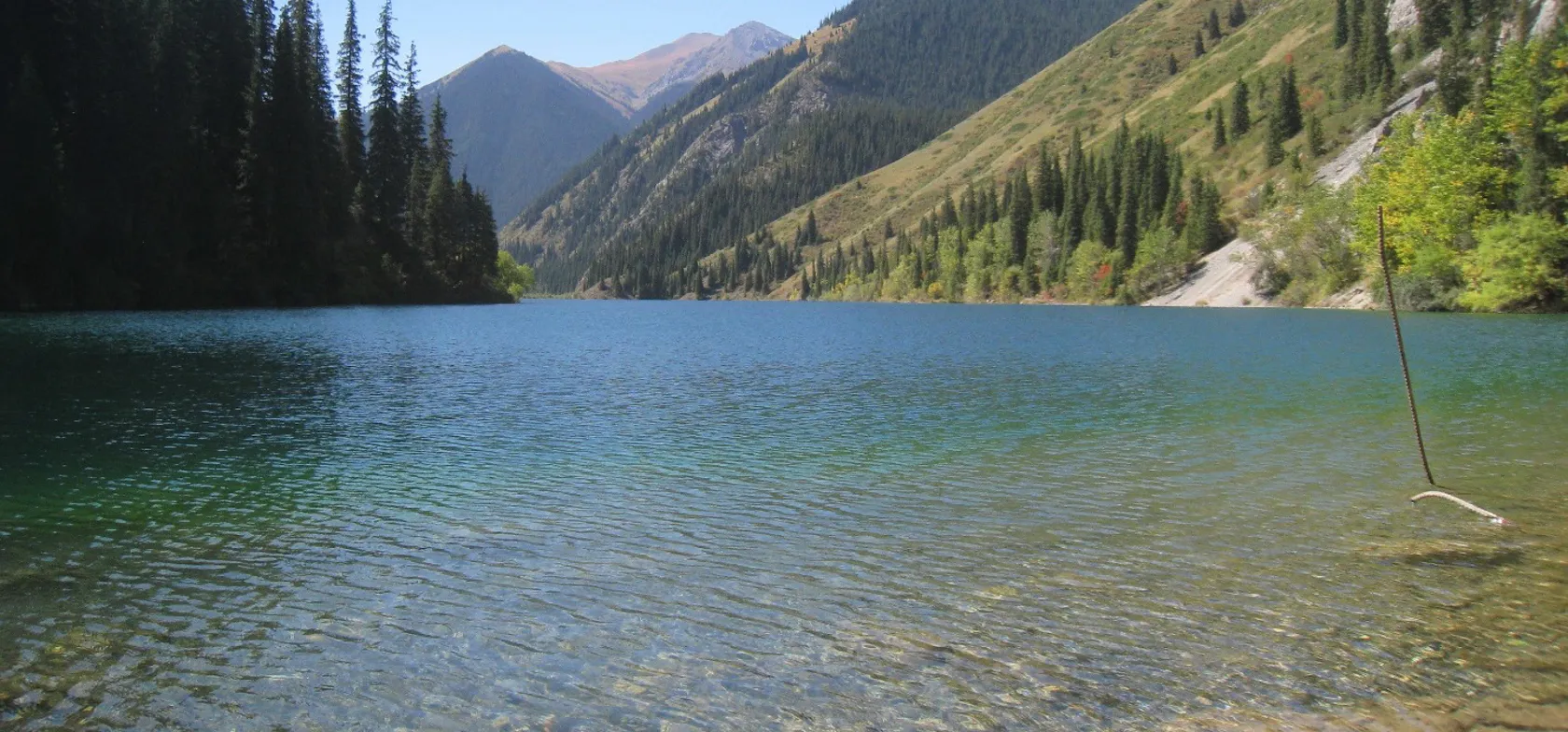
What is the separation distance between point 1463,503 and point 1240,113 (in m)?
167

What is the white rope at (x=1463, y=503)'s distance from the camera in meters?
14.6

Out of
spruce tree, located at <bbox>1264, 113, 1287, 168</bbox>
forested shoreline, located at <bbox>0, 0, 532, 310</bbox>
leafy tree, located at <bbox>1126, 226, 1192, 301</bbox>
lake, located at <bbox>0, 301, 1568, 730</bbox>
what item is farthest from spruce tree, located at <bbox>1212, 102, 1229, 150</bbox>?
lake, located at <bbox>0, 301, 1568, 730</bbox>

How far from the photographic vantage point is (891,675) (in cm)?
902

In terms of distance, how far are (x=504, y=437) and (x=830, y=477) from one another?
29.9ft

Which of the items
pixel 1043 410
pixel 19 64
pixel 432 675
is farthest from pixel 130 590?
pixel 19 64

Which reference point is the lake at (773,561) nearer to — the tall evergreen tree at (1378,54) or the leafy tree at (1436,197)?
the leafy tree at (1436,197)

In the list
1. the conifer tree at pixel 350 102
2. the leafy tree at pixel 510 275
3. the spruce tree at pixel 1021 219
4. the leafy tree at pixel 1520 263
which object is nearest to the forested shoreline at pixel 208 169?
the conifer tree at pixel 350 102

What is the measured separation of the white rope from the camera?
1459cm

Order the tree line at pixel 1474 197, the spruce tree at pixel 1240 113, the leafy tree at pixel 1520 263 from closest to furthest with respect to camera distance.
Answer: the leafy tree at pixel 1520 263 → the tree line at pixel 1474 197 → the spruce tree at pixel 1240 113

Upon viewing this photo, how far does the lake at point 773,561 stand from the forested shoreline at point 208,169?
5395cm

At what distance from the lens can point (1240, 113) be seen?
527 feet

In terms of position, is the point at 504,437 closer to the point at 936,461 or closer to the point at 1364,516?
the point at 936,461

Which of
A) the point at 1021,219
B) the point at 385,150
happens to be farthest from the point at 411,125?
the point at 1021,219

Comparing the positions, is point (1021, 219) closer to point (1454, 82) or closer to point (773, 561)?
point (1454, 82)
